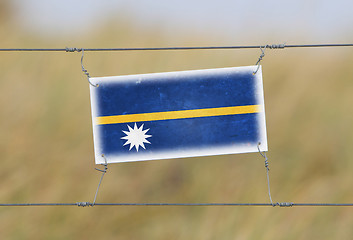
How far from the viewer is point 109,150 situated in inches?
211

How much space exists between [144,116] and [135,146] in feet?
0.84

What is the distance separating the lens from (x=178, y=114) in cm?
539

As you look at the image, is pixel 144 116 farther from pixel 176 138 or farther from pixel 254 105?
pixel 254 105

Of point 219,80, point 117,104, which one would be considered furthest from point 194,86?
point 117,104

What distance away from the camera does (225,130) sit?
17.6ft

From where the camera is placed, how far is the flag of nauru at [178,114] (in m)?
5.34

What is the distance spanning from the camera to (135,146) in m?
5.35

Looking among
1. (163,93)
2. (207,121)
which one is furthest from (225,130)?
(163,93)

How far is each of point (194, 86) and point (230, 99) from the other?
312 mm

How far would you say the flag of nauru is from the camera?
5.34m

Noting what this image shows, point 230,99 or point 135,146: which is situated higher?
point 230,99

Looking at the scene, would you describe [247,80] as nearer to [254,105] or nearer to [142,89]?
[254,105]

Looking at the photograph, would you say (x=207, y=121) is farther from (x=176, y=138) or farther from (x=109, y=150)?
(x=109, y=150)

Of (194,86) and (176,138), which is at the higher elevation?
(194,86)
